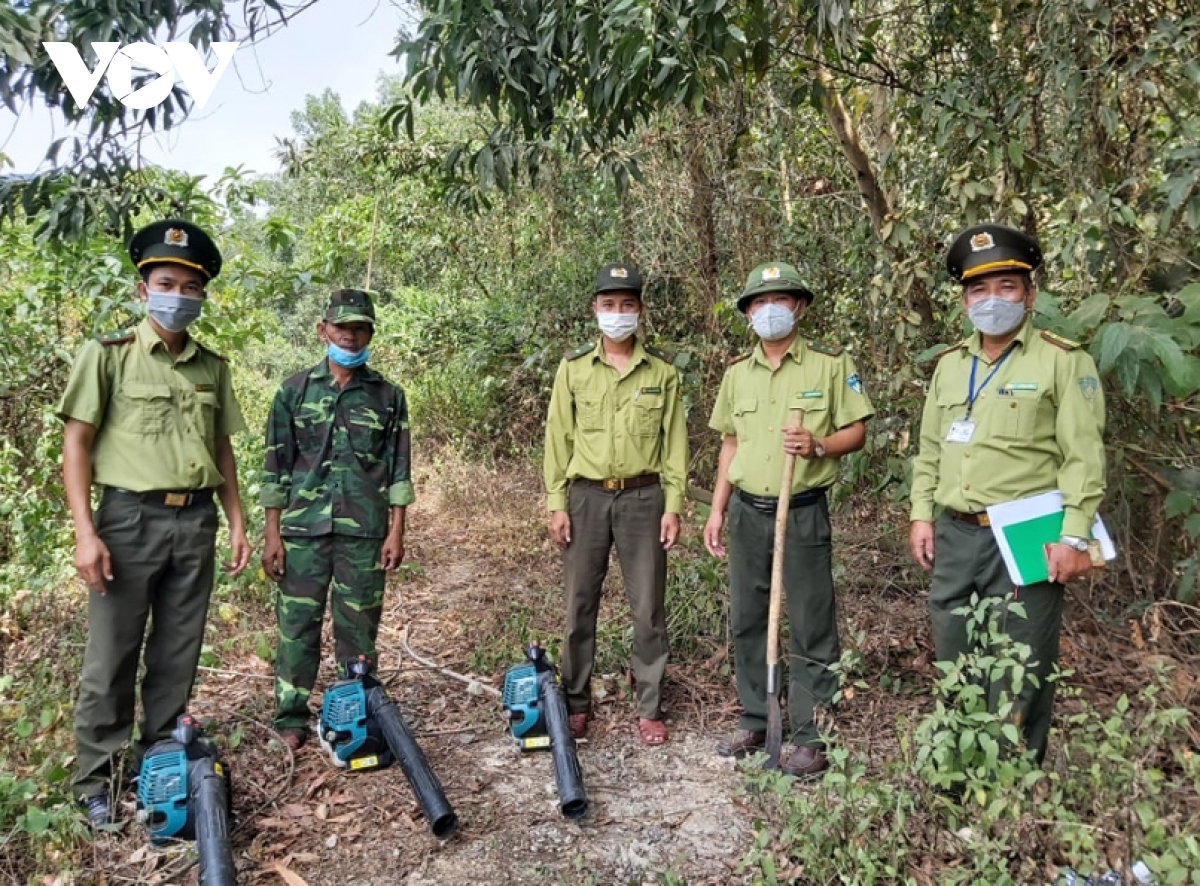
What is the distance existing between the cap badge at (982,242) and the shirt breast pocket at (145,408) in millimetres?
3145

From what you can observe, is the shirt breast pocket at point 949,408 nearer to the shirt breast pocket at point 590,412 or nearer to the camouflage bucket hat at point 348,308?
the shirt breast pocket at point 590,412

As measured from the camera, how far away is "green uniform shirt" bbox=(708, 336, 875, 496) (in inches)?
139

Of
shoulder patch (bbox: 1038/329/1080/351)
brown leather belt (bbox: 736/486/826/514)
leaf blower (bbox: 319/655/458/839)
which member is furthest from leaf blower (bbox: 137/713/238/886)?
shoulder patch (bbox: 1038/329/1080/351)

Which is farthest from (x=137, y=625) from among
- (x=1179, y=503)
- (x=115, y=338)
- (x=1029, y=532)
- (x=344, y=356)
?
(x=1179, y=503)

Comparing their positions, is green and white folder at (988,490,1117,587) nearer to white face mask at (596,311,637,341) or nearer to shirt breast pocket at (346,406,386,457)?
white face mask at (596,311,637,341)

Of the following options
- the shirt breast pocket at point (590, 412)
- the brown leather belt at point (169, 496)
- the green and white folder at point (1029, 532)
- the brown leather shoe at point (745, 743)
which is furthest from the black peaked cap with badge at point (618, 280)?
the brown leather shoe at point (745, 743)

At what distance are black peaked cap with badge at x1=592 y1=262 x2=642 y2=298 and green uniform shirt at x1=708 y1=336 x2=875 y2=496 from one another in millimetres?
655

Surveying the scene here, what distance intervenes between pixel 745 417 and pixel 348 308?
182 centimetres

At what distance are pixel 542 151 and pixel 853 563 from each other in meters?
3.22

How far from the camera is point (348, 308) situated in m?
3.68

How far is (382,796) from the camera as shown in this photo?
11.2 feet

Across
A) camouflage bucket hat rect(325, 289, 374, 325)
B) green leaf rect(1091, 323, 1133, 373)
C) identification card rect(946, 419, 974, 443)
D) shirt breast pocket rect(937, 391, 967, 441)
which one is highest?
camouflage bucket hat rect(325, 289, 374, 325)

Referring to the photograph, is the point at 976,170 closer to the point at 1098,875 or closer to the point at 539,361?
the point at 1098,875

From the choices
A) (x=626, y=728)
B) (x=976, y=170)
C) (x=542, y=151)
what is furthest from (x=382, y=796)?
(x=976, y=170)
